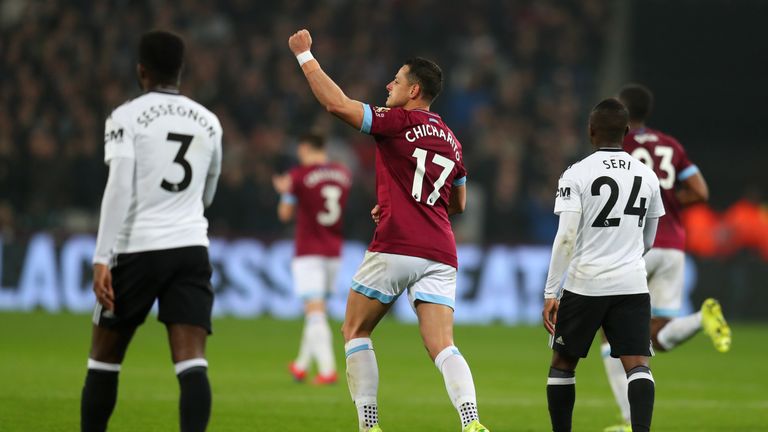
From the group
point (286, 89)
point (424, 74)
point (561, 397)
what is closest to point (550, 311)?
point (561, 397)

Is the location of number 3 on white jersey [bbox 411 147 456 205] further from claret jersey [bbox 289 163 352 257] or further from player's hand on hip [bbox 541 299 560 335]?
claret jersey [bbox 289 163 352 257]

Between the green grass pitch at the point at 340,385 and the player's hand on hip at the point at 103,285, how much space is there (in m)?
2.37

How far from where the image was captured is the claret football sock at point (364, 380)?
22.4 feet

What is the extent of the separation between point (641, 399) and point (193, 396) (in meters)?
2.53

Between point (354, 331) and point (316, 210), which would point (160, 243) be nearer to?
point (354, 331)

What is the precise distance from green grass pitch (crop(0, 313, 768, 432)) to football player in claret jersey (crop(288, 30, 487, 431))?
62.4 inches

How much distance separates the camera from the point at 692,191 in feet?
28.9

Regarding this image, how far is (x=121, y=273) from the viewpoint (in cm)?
579

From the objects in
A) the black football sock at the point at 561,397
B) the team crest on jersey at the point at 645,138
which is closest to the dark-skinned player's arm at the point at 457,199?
the black football sock at the point at 561,397

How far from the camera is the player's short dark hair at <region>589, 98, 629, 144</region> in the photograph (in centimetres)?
677

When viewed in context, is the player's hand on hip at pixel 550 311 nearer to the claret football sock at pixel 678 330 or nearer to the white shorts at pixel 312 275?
the claret football sock at pixel 678 330

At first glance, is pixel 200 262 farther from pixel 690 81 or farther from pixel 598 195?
pixel 690 81

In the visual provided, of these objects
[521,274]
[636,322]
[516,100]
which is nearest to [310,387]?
[636,322]

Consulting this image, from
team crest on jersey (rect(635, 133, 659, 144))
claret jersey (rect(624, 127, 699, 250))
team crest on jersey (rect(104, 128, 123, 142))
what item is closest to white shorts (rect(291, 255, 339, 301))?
claret jersey (rect(624, 127, 699, 250))
